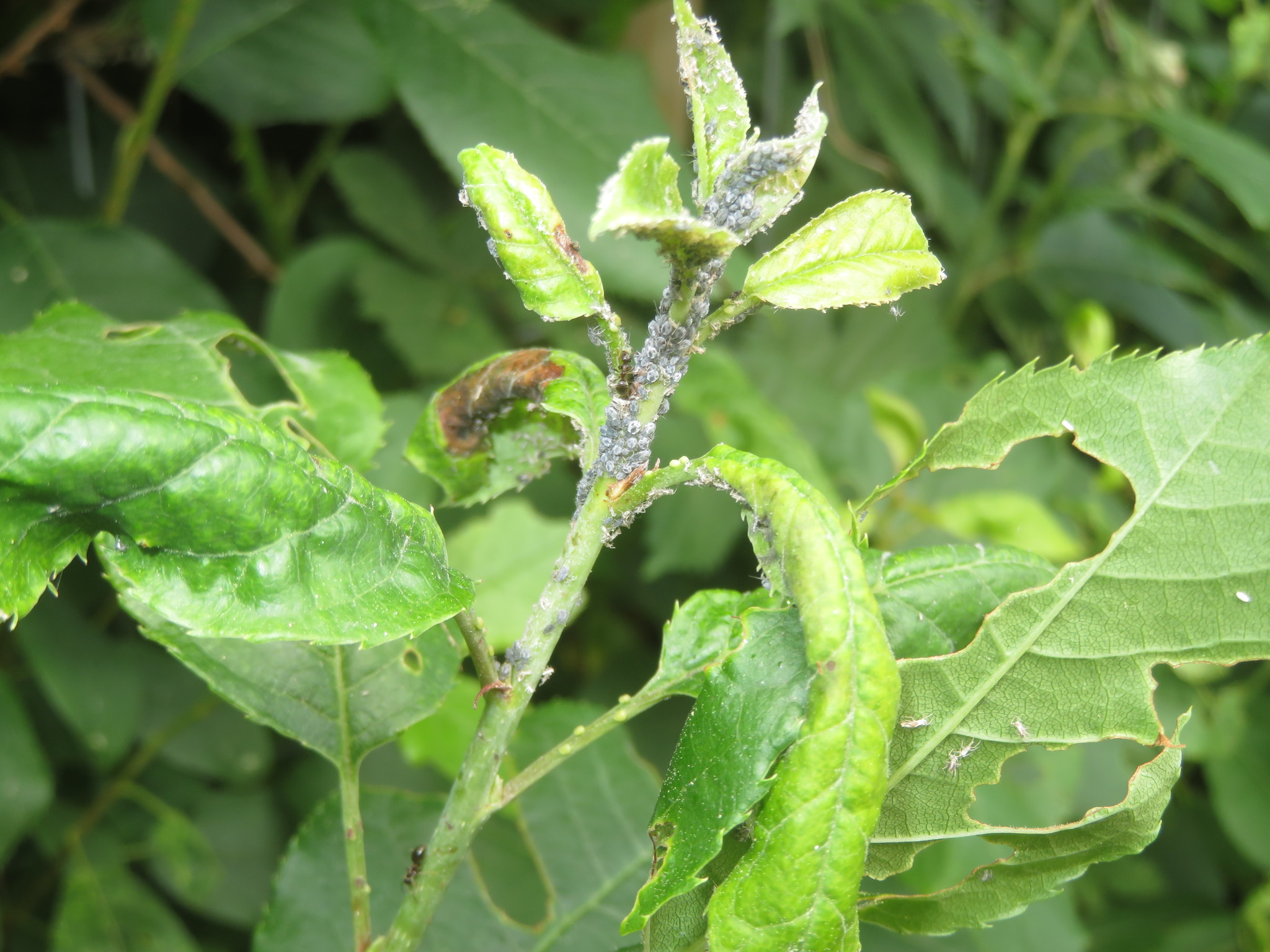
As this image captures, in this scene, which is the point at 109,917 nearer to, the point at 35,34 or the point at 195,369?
the point at 195,369

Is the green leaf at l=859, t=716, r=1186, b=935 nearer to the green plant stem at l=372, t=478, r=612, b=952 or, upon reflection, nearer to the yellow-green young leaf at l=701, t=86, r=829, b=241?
the green plant stem at l=372, t=478, r=612, b=952

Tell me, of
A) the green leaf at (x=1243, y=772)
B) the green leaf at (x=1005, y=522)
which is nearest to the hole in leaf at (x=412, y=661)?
the green leaf at (x=1005, y=522)

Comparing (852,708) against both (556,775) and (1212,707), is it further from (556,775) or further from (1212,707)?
(1212,707)

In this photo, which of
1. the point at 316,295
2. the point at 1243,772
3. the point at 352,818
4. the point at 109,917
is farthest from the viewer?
the point at 1243,772

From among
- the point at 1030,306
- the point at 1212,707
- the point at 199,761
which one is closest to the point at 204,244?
the point at 199,761

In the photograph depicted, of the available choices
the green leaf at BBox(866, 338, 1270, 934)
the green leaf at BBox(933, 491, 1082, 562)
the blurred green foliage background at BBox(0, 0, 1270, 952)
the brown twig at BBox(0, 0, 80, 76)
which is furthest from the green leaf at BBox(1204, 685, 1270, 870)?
the brown twig at BBox(0, 0, 80, 76)

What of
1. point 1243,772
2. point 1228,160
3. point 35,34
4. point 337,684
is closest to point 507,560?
point 337,684

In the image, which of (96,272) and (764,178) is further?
(96,272)
